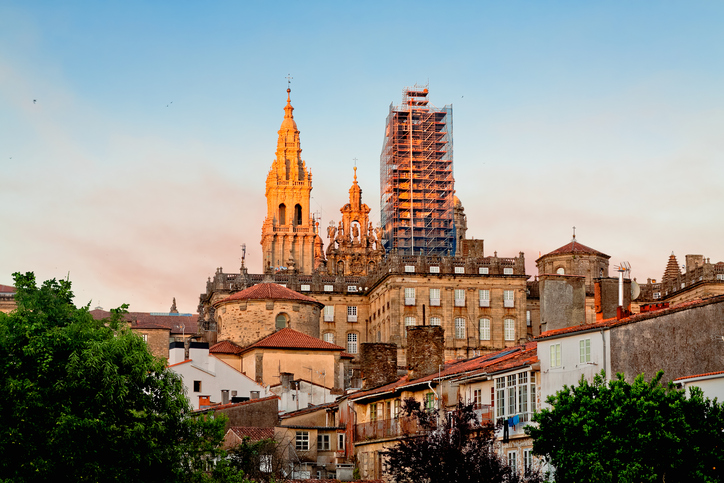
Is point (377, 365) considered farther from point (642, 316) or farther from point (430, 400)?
point (642, 316)

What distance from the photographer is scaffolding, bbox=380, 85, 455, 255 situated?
548 feet

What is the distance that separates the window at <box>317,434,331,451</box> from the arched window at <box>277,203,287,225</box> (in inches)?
5122

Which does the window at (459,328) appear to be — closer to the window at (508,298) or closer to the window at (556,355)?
the window at (508,298)

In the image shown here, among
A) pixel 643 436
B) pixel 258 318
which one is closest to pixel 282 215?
pixel 258 318

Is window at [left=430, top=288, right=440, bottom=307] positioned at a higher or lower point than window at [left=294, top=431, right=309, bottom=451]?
higher

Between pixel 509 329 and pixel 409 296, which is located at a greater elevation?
pixel 409 296

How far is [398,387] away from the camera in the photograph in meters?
47.7

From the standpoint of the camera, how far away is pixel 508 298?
11756 cm

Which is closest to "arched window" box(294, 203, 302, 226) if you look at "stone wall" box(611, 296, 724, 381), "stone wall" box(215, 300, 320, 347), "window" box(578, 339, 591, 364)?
"stone wall" box(215, 300, 320, 347)

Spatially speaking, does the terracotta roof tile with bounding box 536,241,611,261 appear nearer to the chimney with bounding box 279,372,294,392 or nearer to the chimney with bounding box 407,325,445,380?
the chimney with bounding box 279,372,294,392

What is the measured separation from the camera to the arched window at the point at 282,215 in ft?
608

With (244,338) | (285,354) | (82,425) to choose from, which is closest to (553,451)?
(82,425)

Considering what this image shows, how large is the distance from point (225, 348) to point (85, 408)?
5084cm

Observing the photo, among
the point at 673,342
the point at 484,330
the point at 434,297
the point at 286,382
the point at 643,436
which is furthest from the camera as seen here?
the point at 434,297
